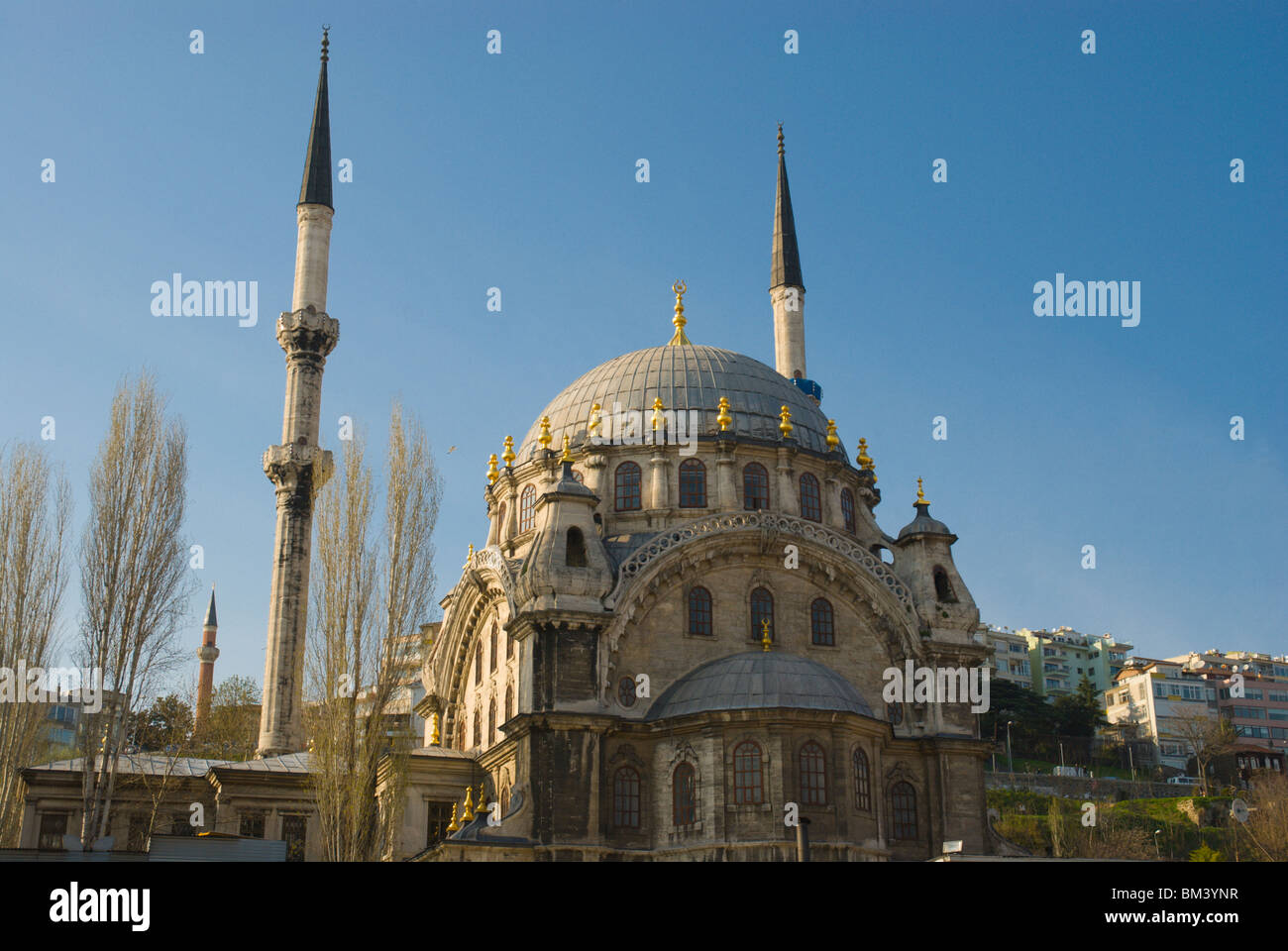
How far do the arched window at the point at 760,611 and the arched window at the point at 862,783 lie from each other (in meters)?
4.35

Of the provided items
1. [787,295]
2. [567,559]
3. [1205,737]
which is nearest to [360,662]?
[567,559]

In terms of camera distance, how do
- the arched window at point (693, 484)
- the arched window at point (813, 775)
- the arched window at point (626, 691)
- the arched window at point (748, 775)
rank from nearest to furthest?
the arched window at point (748, 775), the arched window at point (813, 775), the arched window at point (626, 691), the arched window at point (693, 484)

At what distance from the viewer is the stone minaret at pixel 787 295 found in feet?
151

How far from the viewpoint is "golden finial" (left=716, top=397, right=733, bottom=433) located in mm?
35562

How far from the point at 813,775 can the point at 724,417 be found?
10.9 meters

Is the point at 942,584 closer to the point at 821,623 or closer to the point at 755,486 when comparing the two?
the point at 821,623

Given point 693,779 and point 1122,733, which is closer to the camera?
point 693,779

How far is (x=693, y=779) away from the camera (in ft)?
94.6

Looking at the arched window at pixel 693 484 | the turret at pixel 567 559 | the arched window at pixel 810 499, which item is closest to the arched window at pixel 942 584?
the arched window at pixel 810 499

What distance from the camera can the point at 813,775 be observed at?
28.3 metres

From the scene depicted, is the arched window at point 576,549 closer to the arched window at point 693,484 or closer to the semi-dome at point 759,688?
the semi-dome at point 759,688

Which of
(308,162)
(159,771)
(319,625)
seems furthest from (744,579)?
(308,162)
